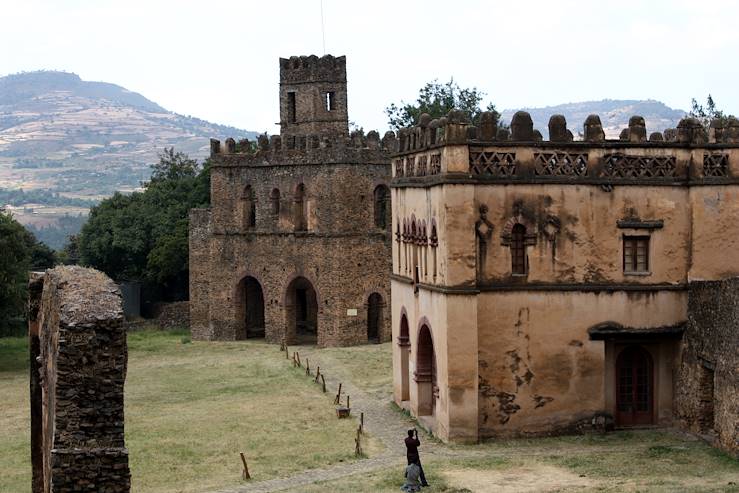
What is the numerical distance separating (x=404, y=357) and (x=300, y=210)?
1766 centimetres

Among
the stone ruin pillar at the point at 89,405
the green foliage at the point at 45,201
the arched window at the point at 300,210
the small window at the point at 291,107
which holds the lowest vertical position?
the stone ruin pillar at the point at 89,405

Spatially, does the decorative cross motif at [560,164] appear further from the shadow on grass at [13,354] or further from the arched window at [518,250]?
the shadow on grass at [13,354]

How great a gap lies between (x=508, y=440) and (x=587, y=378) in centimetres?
209

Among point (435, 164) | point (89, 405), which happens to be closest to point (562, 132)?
point (435, 164)

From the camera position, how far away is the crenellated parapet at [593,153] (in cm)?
2711

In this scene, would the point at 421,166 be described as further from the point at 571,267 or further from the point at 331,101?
the point at 331,101

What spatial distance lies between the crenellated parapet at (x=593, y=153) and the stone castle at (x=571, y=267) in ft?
0.10

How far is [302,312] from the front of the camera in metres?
52.8

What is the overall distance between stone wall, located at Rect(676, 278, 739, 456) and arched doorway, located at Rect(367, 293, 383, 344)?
21948 mm

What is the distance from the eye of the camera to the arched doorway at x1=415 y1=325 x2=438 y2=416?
2989 centimetres

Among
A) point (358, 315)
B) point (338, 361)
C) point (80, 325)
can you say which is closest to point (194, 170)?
point (358, 315)

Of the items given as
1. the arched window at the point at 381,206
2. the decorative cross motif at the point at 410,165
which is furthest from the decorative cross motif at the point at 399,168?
the arched window at the point at 381,206

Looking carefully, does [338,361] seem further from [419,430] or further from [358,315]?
[419,430]

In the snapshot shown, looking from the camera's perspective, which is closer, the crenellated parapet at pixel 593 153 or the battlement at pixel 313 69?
the crenellated parapet at pixel 593 153
